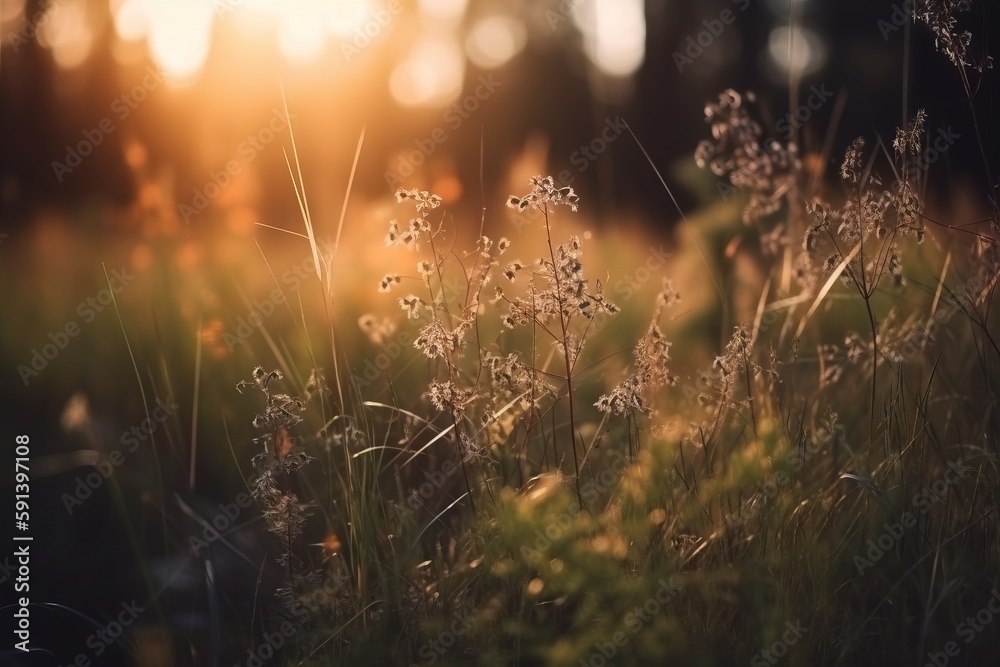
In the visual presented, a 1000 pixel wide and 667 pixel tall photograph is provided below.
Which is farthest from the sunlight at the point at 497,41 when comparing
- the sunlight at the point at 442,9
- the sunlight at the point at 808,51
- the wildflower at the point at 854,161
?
the wildflower at the point at 854,161

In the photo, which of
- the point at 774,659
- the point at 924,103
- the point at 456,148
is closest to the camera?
the point at 774,659

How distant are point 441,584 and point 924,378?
1.46 m

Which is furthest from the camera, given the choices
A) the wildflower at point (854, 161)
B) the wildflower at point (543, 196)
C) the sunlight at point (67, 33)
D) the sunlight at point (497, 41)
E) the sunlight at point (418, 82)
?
the sunlight at point (497, 41)

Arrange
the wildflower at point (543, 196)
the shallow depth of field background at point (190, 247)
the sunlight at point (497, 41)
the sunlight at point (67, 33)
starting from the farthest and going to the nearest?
the sunlight at point (497, 41), the sunlight at point (67, 33), the shallow depth of field background at point (190, 247), the wildflower at point (543, 196)

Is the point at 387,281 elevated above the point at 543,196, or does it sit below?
below

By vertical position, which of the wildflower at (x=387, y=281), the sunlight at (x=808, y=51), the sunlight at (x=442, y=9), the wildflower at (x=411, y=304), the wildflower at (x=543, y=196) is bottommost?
the sunlight at (x=808, y=51)

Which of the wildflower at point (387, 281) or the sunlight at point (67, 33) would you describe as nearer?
the wildflower at point (387, 281)

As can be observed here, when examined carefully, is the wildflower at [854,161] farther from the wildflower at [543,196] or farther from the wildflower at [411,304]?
the wildflower at [411,304]

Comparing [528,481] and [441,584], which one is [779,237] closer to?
[528,481]

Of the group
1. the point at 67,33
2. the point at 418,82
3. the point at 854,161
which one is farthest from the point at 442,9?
the point at 854,161

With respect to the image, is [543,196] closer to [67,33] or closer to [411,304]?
[411,304]

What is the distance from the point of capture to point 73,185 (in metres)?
4.46

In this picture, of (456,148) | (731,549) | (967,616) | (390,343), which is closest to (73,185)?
(390,343)

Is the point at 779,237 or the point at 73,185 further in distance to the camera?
the point at 73,185
